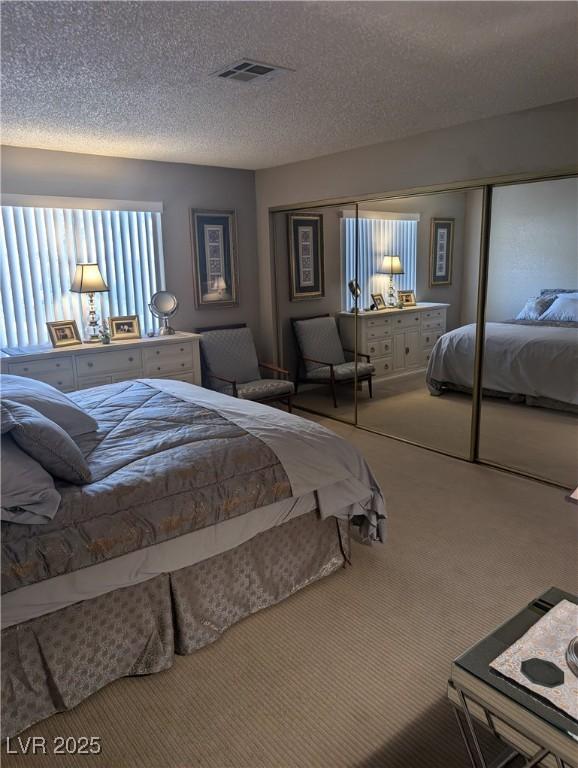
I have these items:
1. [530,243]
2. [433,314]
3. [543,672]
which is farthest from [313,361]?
[543,672]

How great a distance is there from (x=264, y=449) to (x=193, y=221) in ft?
11.4

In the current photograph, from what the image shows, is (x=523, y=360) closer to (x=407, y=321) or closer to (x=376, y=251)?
(x=407, y=321)

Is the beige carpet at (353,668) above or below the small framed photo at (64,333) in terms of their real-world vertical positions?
below

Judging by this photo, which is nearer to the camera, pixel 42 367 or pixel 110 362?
pixel 42 367

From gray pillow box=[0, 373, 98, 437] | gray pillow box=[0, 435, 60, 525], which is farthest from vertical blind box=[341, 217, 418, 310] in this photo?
gray pillow box=[0, 435, 60, 525]

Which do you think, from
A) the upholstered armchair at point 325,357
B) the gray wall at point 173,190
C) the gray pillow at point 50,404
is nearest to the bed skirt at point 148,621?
the gray pillow at point 50,404

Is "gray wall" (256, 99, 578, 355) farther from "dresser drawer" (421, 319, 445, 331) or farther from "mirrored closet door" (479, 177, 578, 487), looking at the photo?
"dresser drawer" (421, 319, 445, 331)

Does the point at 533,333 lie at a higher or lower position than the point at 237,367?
higher

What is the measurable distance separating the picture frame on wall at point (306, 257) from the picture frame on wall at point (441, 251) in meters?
1.35

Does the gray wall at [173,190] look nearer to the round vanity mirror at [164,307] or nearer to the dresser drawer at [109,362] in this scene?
the round vanity mirror at [164,307]

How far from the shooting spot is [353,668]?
87.0 inches

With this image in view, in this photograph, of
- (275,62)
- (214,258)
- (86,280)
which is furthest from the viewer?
(214,258)

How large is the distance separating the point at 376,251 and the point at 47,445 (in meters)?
3.42

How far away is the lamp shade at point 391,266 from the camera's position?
4.60 metres
